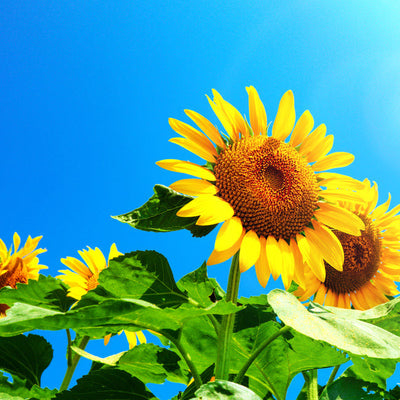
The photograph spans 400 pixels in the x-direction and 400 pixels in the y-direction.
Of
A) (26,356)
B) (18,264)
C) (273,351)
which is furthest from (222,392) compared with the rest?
(18,264)

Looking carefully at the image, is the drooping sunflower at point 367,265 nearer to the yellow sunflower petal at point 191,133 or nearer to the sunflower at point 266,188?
the sunflower at point 266,188

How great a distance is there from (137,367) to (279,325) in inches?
25.6

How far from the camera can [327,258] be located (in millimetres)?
1936

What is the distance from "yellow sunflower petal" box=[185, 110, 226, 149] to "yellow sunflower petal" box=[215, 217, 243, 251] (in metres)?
0.37

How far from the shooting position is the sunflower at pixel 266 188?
1719 mm

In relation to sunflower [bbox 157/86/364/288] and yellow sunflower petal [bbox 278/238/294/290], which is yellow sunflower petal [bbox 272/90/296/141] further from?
yellow sunflower petal [bbox 278/238/294/290]

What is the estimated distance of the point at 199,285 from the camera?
5.91 feet

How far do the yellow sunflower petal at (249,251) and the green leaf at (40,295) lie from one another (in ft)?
2.69

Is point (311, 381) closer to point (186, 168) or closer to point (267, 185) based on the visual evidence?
point (267, 185)

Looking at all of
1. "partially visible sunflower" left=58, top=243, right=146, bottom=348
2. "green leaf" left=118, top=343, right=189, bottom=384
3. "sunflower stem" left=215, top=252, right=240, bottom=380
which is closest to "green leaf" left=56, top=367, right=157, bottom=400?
"green leaf" left=118, top=343, right=189, bottom=384

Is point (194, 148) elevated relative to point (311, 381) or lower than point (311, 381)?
elevated

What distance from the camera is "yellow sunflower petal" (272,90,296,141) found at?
6.84 ft

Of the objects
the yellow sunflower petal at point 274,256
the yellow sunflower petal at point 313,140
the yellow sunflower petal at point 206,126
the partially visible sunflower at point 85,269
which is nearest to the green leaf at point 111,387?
the yellow sunflower petal at point 274,256

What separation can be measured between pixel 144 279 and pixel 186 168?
1.49 feet
